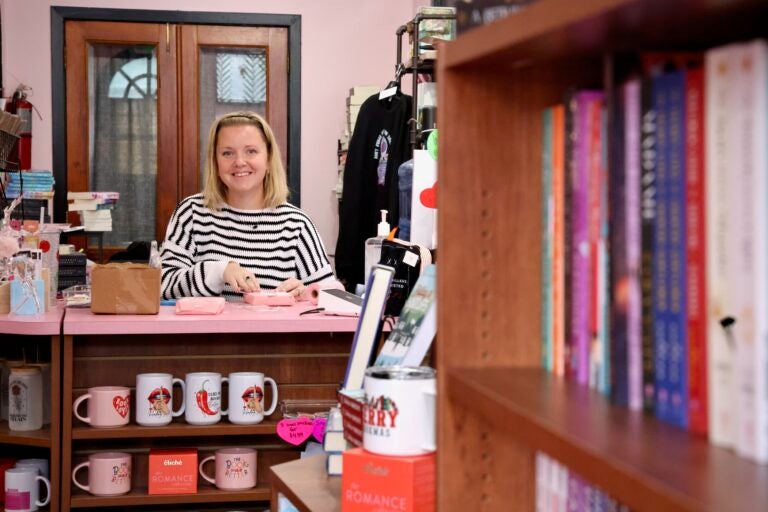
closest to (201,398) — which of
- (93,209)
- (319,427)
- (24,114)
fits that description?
(319,427)

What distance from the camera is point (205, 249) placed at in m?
3.54

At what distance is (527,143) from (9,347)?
2274 mm

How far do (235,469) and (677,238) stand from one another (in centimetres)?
217

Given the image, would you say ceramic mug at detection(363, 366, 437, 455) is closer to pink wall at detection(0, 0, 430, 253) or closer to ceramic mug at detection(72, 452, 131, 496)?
ceramic mug at detection(72, 452, 131, 496)

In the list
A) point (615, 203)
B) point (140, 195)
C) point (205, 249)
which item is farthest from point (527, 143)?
point (140, 195)

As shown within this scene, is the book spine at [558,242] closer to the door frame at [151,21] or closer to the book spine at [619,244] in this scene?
the book spine at [619,244]

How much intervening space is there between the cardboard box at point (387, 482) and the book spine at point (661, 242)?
1.55ft

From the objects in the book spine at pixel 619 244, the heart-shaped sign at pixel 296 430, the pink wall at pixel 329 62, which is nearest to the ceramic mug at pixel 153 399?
the heart-shaped sign at pixel 296 430

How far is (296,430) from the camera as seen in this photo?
2.27 m

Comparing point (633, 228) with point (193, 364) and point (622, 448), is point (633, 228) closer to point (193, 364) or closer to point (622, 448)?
point (622, 448)

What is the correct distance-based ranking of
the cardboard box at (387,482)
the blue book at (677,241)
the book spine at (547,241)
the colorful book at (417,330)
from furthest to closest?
the colorful book at (417,330)
the cardboard box at (387,482)
the book spine at (547,241)
the blue book at (677,241)

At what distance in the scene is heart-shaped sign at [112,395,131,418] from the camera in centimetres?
255

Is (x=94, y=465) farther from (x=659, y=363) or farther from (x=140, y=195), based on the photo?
(x=140, y=195)

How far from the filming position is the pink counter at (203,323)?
2.55m
